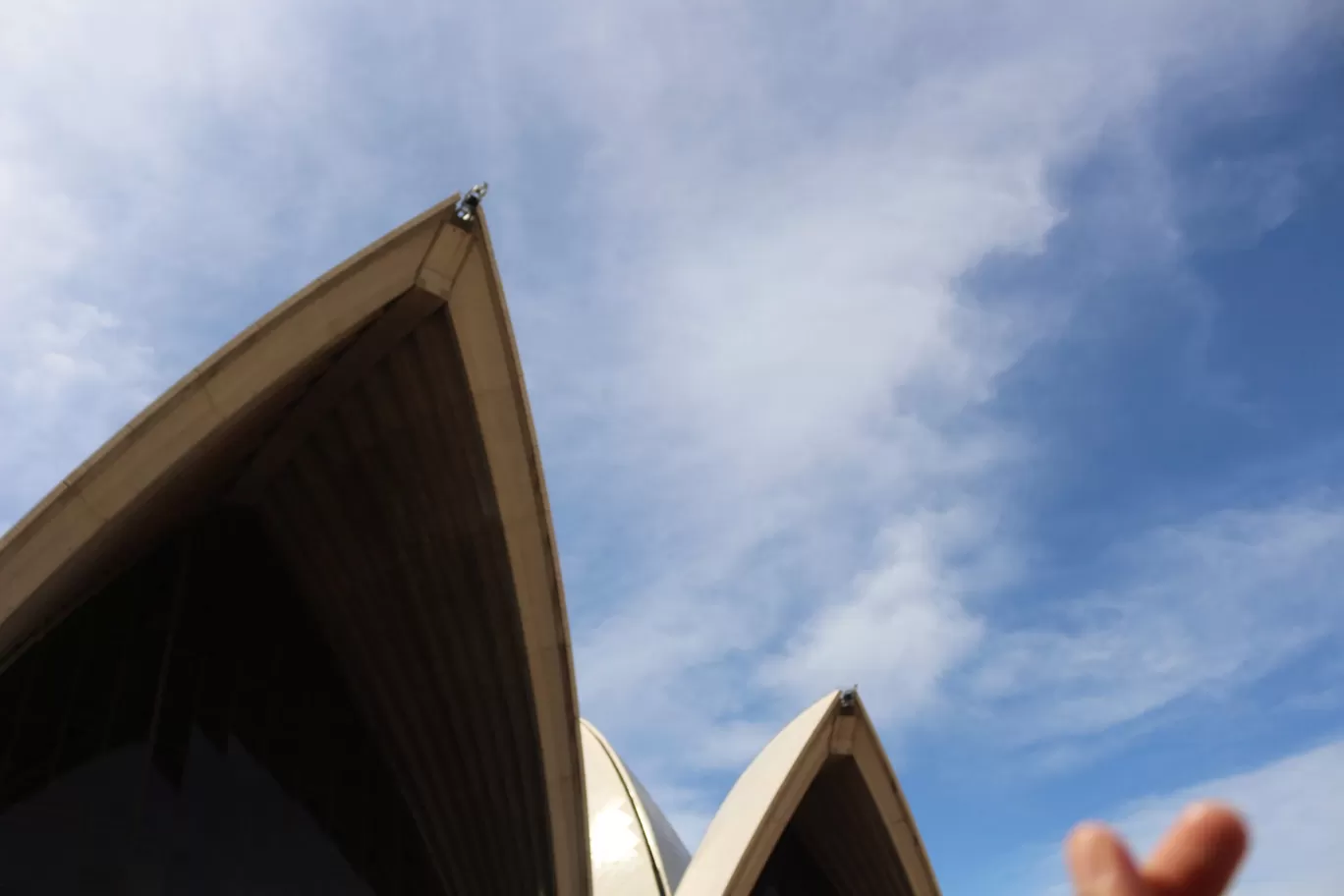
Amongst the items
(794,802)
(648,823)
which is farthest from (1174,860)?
(648,823)

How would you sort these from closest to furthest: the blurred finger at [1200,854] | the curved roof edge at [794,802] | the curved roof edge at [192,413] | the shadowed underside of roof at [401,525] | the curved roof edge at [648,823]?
the blurred finger at [1200,854]
the curved roof edge at [192,413]
the shadowed underside of roof at [401,525]
the curved roof edge at [794,802]
the curved roof edge at [648,823]

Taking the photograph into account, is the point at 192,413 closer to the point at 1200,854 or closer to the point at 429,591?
the point at 429,591

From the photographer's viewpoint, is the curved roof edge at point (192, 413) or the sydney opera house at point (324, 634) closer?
the curved roof edge at point (192, 413)

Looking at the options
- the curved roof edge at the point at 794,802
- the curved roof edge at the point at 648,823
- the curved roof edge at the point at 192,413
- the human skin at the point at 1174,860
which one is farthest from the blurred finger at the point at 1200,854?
the curved roof edge at the point at 648,823

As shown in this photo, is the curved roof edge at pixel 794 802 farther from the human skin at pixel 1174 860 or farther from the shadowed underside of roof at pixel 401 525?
the human skin at pixel 1174 860

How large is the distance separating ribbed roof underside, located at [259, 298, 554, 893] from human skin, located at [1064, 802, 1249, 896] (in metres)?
10.1

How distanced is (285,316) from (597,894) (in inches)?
605

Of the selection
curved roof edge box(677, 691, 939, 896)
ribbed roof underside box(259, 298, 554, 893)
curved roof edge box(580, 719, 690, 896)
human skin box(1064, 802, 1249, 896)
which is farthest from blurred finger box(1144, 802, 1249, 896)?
curved roof edge box(580, 719, 690, 896)

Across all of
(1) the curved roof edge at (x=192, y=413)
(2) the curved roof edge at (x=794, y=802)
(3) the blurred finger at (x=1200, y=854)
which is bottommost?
(3) the blurred finger at (x=1200, y=854)

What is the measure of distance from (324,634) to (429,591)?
2229 mm

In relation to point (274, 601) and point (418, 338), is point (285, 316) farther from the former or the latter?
point (274, 601)

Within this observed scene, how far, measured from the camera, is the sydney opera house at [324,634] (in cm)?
979

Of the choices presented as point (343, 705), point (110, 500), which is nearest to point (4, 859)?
point (110, 500)

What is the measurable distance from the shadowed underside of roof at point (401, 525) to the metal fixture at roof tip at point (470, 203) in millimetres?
141
